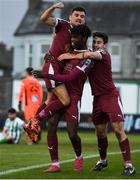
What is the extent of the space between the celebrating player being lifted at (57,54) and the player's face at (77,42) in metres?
0.13

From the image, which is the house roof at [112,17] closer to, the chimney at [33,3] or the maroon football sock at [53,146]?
the chimney at [33,3]

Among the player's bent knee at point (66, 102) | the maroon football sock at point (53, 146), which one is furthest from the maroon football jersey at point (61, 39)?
the maroon football sock at point (53, 146)

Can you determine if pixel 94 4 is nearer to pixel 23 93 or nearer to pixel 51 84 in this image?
pixel 23 93

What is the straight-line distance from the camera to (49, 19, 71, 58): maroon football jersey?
1105 centimetres

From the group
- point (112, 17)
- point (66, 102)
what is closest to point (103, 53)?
point (66, 102)

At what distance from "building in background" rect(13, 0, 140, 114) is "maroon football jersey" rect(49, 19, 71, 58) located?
43629 mm

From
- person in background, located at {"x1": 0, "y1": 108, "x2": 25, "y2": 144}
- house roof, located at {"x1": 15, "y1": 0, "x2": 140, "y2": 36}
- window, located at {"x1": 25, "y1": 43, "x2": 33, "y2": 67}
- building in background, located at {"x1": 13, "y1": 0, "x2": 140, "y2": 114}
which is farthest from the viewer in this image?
window, located at {"x1": 25, "y1": 43, "x2": 33, "y2": 67}

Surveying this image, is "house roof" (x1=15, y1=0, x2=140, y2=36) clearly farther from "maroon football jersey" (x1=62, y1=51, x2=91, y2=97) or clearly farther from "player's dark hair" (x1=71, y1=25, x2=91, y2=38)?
"player's dark hair" (x1=71, y1=25, x2=91, y2=38)

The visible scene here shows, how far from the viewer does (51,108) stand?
11062mm

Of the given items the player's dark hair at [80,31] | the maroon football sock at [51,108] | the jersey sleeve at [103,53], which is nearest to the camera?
the player's dark hair at [80,31]

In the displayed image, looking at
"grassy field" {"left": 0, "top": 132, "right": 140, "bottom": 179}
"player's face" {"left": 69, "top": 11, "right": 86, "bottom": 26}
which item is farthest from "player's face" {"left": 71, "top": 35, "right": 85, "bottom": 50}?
"grassy field" {"left": 0, "top": 132, "right": 140, "bottom": 179}

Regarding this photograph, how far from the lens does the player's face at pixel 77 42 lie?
35.9 ft

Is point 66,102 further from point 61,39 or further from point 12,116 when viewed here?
point 12,116

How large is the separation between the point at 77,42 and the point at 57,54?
13.1 inches
